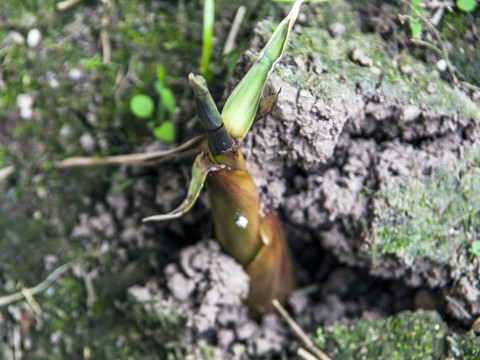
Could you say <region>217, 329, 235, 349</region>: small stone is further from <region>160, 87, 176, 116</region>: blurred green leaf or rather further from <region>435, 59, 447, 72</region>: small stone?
<region>435, 59, 447, 72</region>: small stone

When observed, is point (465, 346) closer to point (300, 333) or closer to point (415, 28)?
point (300, 333)

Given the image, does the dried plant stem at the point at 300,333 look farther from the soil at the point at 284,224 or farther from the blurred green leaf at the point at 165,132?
the blurred green leaf at the point at 165,132

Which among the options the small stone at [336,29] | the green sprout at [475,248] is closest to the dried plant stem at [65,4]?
the small stone at [336,29]

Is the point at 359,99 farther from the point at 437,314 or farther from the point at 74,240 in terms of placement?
the point at 74,240

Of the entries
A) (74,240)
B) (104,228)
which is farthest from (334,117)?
(74,240)

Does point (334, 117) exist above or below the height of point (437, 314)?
above

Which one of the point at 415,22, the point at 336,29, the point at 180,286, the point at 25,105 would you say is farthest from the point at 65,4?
the point at 415,22
